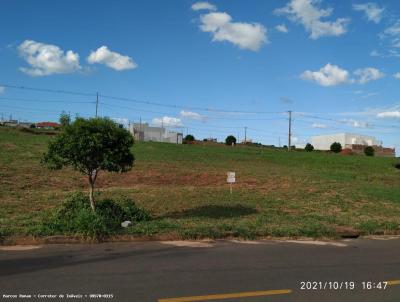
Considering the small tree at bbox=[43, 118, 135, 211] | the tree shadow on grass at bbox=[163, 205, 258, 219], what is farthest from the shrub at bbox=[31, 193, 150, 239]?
the tree shadow on grass at bbox=[163, 205, 258, 219]

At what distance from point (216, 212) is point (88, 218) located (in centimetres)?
538

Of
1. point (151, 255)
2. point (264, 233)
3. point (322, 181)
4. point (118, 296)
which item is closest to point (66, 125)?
point (151, 255)

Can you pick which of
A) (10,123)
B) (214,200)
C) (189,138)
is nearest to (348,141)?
(189,138)

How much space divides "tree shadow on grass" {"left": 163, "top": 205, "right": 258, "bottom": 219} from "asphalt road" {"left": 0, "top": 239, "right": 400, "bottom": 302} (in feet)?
11.8

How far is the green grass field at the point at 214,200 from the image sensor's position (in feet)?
39.5

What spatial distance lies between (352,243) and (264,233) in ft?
7.12

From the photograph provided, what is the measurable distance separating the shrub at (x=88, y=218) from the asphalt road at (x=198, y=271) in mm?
583

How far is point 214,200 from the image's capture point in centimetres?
1725

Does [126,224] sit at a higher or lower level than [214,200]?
lower

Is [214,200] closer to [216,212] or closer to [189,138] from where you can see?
[216,212]

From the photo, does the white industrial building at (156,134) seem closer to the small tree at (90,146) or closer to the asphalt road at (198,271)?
the small tree at (90,146)

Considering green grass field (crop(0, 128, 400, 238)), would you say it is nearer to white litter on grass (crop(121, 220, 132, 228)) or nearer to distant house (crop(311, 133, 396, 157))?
white litter on grass (crop(121, 220, 132, 228))

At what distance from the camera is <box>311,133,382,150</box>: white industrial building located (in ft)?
418

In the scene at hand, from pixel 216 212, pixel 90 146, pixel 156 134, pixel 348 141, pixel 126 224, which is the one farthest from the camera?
pixel 348 141
